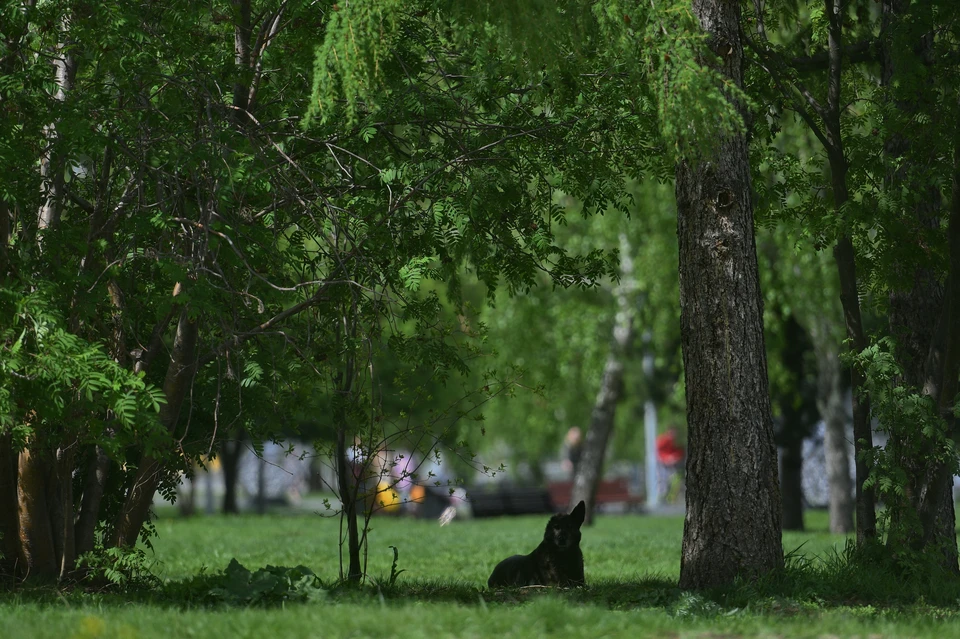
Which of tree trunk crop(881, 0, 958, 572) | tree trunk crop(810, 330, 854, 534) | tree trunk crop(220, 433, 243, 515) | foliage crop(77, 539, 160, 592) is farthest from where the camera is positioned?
tree trunk crop(220, 433, 243, 515)

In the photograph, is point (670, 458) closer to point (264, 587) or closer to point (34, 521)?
point (34, 521)

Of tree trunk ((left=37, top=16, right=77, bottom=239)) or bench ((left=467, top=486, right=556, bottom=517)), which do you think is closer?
tree trunk ((left=37, top=16, right=77, bottom=239))

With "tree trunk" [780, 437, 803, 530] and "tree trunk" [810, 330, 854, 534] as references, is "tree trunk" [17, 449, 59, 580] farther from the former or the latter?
"tree trunk" [780, 437, 803, 530]

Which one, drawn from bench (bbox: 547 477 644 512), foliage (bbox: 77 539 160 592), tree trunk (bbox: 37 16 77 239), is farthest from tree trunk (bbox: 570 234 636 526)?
bench (bbox: 547 477 644 512)

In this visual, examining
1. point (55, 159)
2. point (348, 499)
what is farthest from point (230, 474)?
point (55, 159)

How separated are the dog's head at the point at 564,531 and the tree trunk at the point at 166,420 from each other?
320 centimetres

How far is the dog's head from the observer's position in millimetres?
9492

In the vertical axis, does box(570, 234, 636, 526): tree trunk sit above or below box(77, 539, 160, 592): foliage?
above

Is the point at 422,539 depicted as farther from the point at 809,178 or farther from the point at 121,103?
the point at 121,103

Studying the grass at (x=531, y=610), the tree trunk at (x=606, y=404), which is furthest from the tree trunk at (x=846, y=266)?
the tree trunk at (x=606, y=404)

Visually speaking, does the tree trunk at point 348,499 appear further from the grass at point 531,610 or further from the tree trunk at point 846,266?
the tree trunk at point 846,266

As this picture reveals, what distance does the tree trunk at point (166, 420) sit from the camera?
867 cm

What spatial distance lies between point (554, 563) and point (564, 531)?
0.28 m

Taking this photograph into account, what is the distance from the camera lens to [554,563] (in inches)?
374
